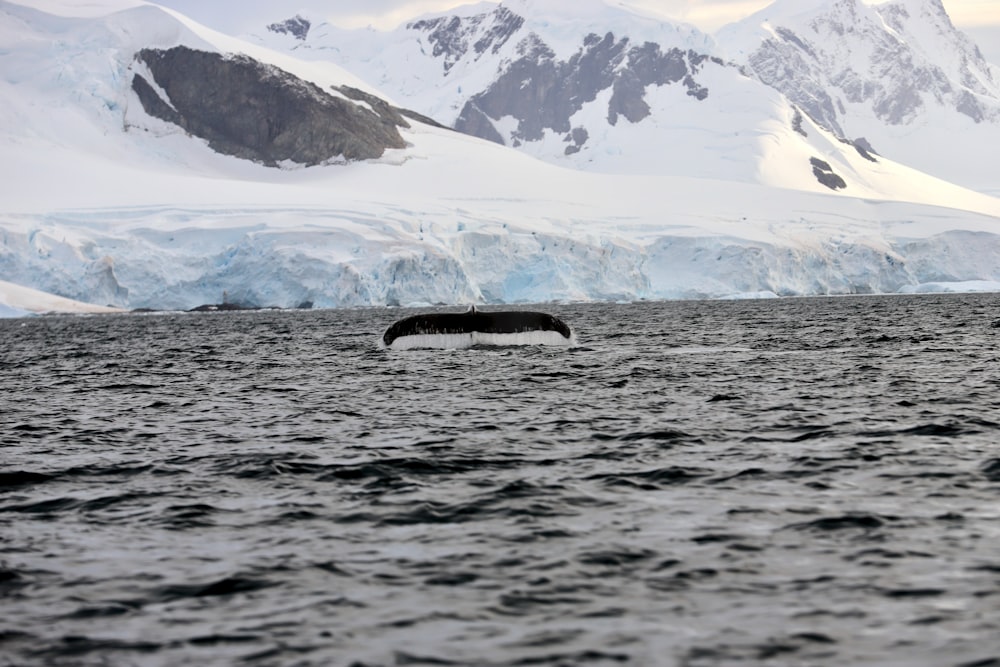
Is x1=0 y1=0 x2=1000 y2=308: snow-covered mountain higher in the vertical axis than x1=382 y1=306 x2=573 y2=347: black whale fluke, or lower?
higher

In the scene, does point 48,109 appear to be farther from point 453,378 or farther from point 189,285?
point 453,378

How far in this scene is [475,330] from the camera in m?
43.0

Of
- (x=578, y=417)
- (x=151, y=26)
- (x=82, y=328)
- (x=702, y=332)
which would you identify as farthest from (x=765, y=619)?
(x=151, y=26)

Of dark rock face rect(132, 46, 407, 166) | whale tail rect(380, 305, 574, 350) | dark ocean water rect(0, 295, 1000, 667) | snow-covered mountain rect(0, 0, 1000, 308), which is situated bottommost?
dark ocean water rect(0, 295, 1000, 667)

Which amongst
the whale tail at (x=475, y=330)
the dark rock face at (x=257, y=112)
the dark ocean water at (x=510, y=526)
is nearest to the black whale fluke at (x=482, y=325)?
the whale tail at (x=475, y=330)

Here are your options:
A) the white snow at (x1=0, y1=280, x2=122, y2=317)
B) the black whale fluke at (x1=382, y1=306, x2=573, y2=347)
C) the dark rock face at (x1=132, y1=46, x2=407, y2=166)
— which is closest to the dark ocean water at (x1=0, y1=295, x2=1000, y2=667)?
the black whale fluke at (x1=382, y1=306, x2=573, y2=347)

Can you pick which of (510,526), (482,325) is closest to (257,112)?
(482,325)

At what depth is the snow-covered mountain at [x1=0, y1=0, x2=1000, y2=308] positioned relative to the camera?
328ft

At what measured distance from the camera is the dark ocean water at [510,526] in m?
8.42

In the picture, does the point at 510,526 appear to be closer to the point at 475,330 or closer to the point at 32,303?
the point at 475,330

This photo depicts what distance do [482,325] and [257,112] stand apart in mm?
162828

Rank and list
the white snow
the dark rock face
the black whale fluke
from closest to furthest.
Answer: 1. the black whale fluke
2. the white snow
3. the dark rock face

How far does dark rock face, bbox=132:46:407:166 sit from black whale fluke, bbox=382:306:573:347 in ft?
473

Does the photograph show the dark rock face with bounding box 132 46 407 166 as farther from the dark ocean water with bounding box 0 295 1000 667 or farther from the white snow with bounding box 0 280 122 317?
the dark ocean water with bounding box 0 295 1000 667
